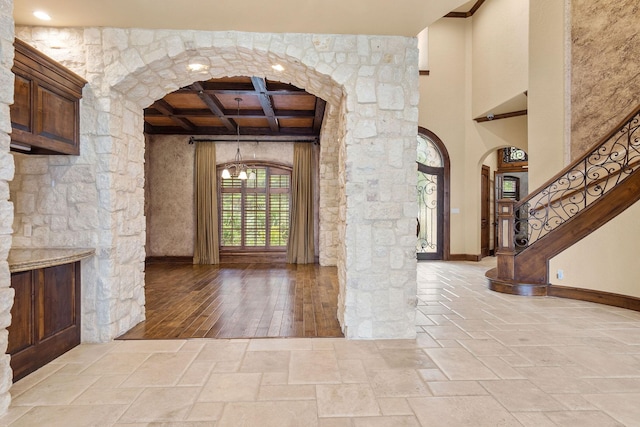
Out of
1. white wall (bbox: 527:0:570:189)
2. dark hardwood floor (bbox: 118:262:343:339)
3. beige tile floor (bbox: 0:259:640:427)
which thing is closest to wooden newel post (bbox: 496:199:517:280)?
white wall (bbox: 527:0:570:189)

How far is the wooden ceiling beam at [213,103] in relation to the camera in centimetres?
525

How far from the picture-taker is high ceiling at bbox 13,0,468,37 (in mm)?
2820

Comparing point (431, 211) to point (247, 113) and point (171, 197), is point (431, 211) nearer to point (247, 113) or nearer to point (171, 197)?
point (247, 113)

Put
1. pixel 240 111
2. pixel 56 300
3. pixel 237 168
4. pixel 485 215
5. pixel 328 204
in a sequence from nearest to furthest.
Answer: pixel 56 300 < pixel 240 111 < pixel 237 168 < pixel 328 204 < pixel 485 215

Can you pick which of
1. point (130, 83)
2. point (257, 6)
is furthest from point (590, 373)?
point (130, 83)

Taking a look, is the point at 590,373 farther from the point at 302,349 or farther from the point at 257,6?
the point at 257,6

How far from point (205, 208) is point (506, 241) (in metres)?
6.24

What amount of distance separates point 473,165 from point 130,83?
24.8 ft

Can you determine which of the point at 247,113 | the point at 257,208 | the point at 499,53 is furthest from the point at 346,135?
the point at 499,53

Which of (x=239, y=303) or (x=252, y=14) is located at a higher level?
(x=252, y=14)

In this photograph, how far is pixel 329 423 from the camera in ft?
6.59

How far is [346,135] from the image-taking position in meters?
3.35

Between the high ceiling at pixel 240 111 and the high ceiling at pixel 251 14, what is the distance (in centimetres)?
182

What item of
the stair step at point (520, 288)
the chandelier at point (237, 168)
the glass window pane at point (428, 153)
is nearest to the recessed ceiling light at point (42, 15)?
the chandelier at point (237, 168)
